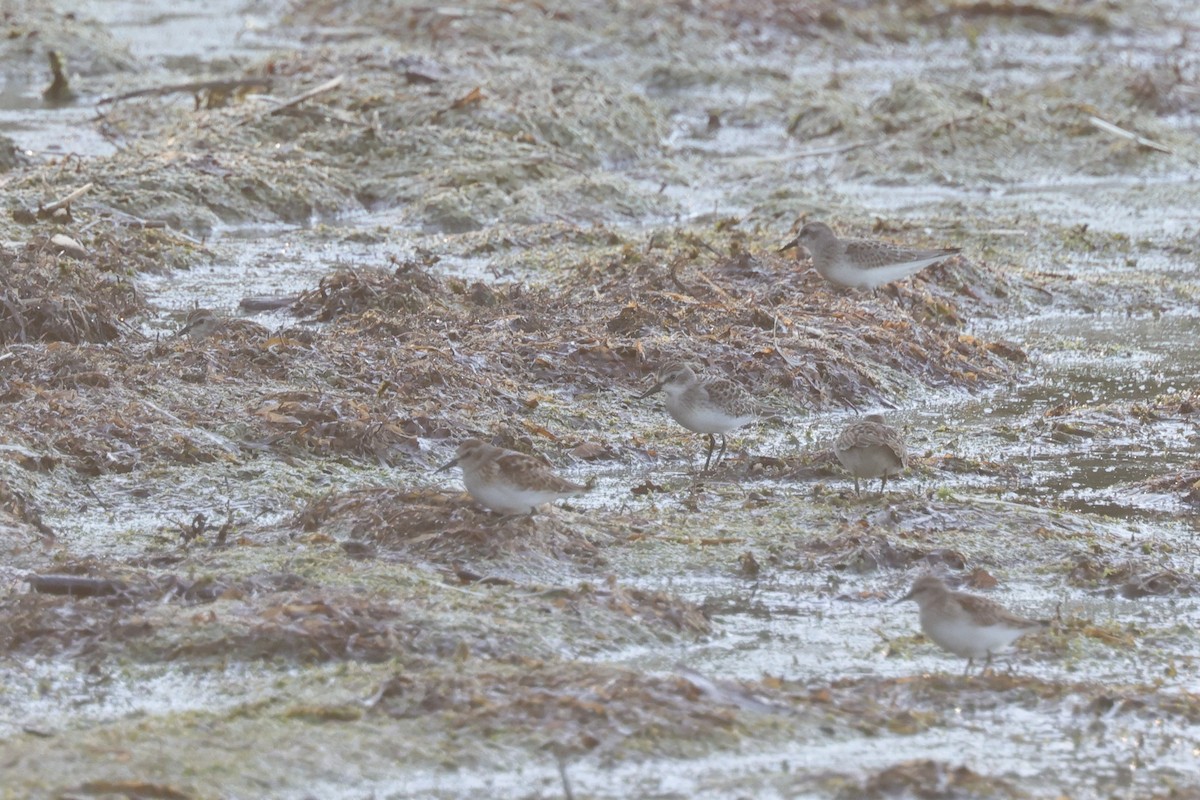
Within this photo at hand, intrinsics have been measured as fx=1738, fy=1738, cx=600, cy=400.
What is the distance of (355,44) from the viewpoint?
770 inches

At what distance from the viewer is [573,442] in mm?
8266

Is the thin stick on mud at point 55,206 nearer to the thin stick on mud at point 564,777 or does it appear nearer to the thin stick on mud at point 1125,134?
the thin stick on mud at point 564,777

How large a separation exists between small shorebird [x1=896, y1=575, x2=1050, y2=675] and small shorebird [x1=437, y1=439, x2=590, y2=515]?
4.58 feet

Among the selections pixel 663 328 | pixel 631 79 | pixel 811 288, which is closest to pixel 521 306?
pixel 663 328

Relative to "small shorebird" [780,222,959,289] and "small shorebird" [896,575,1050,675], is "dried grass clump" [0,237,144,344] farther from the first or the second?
"small shorebird" [896,575,1050,675]

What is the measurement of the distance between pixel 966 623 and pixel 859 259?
5.28m

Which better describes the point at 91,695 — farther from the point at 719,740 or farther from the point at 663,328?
the point at 663,328

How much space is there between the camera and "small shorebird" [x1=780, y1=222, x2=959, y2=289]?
1058 cm

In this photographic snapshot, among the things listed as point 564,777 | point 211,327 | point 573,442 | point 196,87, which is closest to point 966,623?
point 564,777

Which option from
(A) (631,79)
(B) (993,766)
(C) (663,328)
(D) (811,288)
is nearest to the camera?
(B) (993,766)

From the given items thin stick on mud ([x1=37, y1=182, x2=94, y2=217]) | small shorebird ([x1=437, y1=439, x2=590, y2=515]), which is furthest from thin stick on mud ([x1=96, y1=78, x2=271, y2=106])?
small shorebird ([x1=437, y1=439, x2=590, y2=515])

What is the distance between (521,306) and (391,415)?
7.01 ft

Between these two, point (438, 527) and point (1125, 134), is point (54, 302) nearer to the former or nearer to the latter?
point (438, 527)

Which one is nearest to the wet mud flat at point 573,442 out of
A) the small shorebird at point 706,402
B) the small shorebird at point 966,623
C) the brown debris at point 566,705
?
the brown debris at point 566,705
